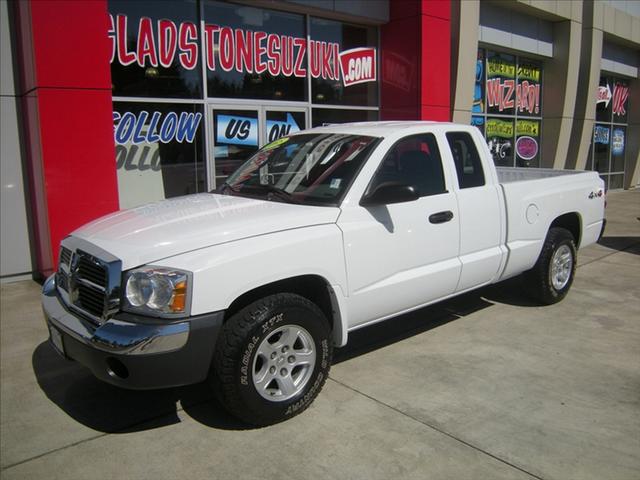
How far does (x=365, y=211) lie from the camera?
4102 millimetres

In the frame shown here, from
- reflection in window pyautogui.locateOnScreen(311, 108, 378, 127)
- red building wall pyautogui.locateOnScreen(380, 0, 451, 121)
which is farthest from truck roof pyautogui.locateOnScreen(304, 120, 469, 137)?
red building wall pyautogui.locateOnScreen(380, 0, 451, 121)

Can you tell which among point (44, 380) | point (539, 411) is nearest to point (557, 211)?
point (539, 411)

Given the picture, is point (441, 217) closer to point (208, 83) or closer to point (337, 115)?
Answer: point (208, 83)

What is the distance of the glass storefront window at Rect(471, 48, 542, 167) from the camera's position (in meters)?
14.9

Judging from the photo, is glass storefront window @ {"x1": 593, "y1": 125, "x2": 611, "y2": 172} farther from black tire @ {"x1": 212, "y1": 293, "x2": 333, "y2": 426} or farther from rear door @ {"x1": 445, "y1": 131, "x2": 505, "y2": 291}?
black tire @ {"x1": 212, "y1": 293, "x2": 333, "y2": 426}

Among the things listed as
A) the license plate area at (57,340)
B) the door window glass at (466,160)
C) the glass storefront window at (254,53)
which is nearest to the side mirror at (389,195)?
the door window glass at (466,160)

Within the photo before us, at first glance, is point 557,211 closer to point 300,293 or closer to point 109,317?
point 300,293

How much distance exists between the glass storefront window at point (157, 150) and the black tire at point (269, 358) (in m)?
5.83

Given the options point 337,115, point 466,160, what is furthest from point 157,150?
point 466,160

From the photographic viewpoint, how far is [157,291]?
10.6 feet

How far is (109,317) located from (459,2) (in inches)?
438

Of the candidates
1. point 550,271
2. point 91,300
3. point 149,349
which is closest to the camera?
point 149,349

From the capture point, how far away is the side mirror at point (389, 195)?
4.06 m

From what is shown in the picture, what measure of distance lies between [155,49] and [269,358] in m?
6.60
